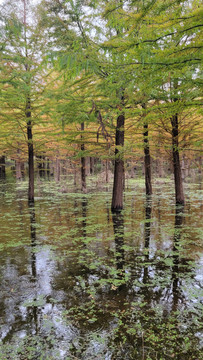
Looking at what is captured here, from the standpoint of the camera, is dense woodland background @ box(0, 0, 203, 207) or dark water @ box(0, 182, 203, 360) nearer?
dark water @ box(0, 182, 203, 360)

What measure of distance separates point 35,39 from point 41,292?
13.2 meters

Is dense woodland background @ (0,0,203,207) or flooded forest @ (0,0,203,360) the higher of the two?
dense woodland background @ (0,0,203,207)

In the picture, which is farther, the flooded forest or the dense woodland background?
the dense woodland background

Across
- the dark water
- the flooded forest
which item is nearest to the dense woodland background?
the flooded forest

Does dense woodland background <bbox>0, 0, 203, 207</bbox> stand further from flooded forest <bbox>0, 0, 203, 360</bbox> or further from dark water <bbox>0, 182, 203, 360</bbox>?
dark water <bbox>0, 182, 203, 360</bbox>

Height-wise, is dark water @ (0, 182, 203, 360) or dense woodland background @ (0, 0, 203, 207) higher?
dense woodland background @ (0, 0, 203, 207)

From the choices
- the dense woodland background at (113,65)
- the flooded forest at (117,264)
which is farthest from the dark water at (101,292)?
the dense woodland background at (113,65)

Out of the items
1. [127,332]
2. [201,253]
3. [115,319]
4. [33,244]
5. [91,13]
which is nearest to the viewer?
[127,332]

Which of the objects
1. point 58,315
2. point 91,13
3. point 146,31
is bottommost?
point 58,315

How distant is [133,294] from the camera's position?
4230mm

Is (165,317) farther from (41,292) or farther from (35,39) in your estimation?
(35,39)

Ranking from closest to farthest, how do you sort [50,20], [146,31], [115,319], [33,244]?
[115,319]
[146,31]
[33,244]
[50,20]

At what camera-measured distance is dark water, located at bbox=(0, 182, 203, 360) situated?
3013 millimetres

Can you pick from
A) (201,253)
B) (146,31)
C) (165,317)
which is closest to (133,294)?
(165,317)
